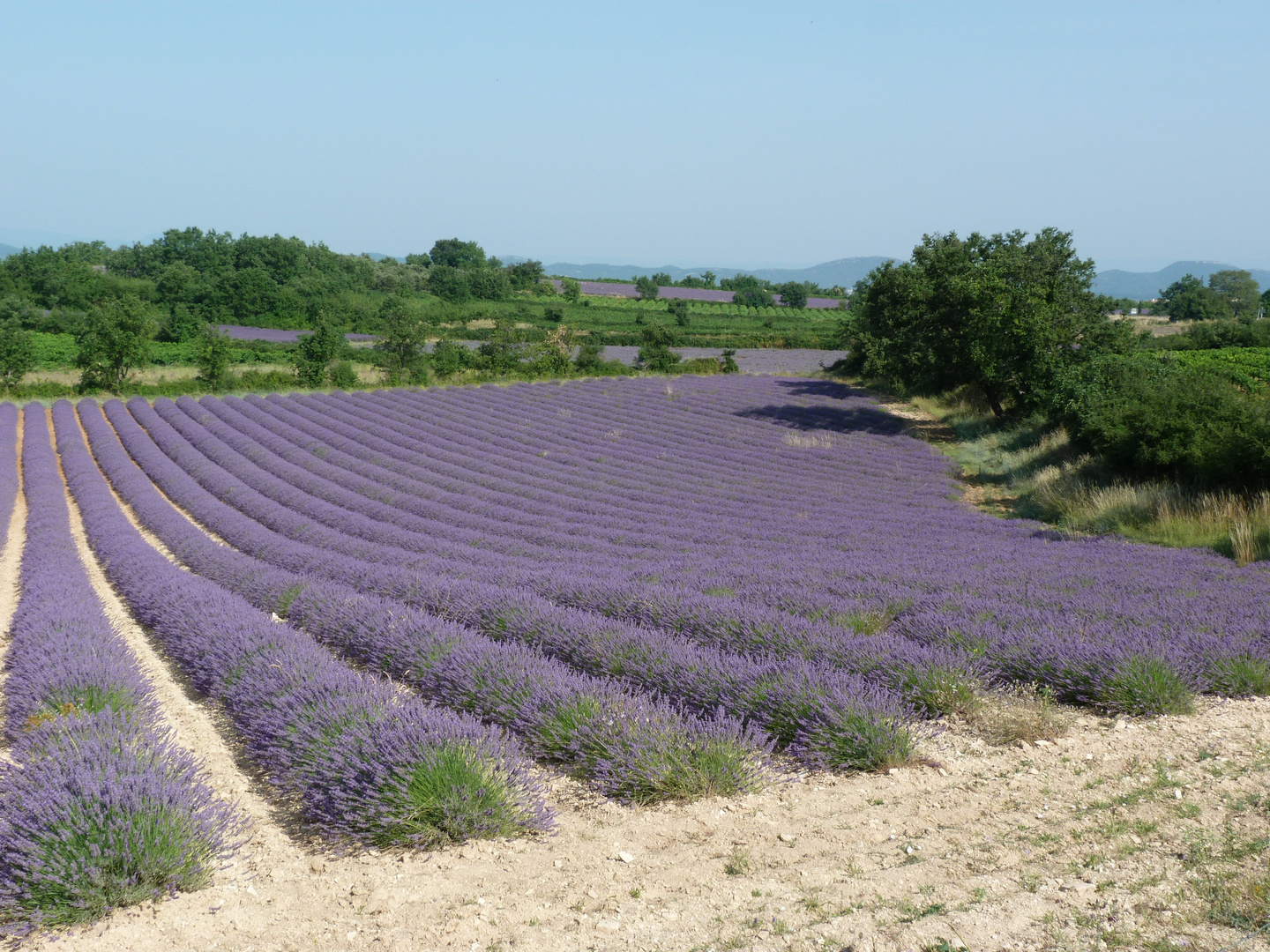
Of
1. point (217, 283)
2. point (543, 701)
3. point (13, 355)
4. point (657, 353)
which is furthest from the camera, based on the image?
point (217, 283)

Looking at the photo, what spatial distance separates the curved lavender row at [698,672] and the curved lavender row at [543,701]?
221mm

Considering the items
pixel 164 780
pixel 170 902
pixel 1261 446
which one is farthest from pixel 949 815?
pixel 1261 446

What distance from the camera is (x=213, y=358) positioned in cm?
3241

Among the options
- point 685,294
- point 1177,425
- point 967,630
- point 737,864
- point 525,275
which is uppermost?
point 525,275

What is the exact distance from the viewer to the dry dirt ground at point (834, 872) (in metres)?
2.46

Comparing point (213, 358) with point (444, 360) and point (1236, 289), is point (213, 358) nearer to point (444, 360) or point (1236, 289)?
point (444, 360)

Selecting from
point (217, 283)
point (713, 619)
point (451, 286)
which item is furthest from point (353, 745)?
point (451, 286)

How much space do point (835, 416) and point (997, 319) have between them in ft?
19.4

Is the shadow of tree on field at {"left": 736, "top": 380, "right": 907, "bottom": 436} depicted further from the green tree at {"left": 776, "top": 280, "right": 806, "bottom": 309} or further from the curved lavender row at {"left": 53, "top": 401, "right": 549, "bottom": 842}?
the green tree at {"left": 776, "top": 280, "right": 806, "bottom": 309}

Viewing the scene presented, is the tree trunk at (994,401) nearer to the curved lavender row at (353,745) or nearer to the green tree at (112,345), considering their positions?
the curved lavender row at (353,745)

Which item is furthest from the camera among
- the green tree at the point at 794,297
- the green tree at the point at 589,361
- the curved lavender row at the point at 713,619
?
the green tree at the point at 794,297

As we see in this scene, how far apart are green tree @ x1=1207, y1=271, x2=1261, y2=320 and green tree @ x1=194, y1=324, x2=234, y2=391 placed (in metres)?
68.7

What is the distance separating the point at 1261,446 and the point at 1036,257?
13.4 metres

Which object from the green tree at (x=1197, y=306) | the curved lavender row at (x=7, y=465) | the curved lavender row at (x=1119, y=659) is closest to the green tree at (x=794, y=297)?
the green tree at (x=1197, y=306)
